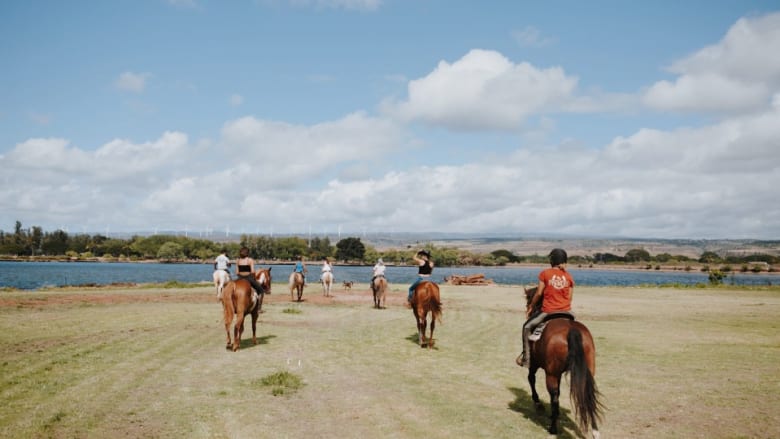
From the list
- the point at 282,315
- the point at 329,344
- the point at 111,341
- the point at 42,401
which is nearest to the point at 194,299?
the point at 282,315

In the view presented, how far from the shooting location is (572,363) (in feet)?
27.9

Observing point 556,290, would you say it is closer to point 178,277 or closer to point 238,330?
point 238,330

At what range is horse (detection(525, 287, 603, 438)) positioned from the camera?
324 inches

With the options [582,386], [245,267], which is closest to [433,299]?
[245,267]

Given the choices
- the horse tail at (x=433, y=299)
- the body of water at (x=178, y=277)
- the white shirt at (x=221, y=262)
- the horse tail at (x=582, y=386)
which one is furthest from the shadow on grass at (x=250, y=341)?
the body of water at (x=178, y=277)

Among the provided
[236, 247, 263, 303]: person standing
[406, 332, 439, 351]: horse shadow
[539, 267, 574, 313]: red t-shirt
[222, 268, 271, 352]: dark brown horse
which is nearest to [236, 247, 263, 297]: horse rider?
[236, 247, 263, 303]: person standing

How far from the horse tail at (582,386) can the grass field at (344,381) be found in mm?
1118

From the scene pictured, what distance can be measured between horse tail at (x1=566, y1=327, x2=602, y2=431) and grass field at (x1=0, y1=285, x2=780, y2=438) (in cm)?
112

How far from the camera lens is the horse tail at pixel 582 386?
26.9 feet

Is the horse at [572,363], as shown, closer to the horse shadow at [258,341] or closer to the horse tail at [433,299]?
the horse tail at [433,299]

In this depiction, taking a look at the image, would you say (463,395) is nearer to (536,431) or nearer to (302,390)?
(536,431)

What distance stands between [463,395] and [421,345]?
18.8 ft

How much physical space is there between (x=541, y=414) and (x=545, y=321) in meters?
1.99

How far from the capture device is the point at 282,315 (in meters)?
25.2
